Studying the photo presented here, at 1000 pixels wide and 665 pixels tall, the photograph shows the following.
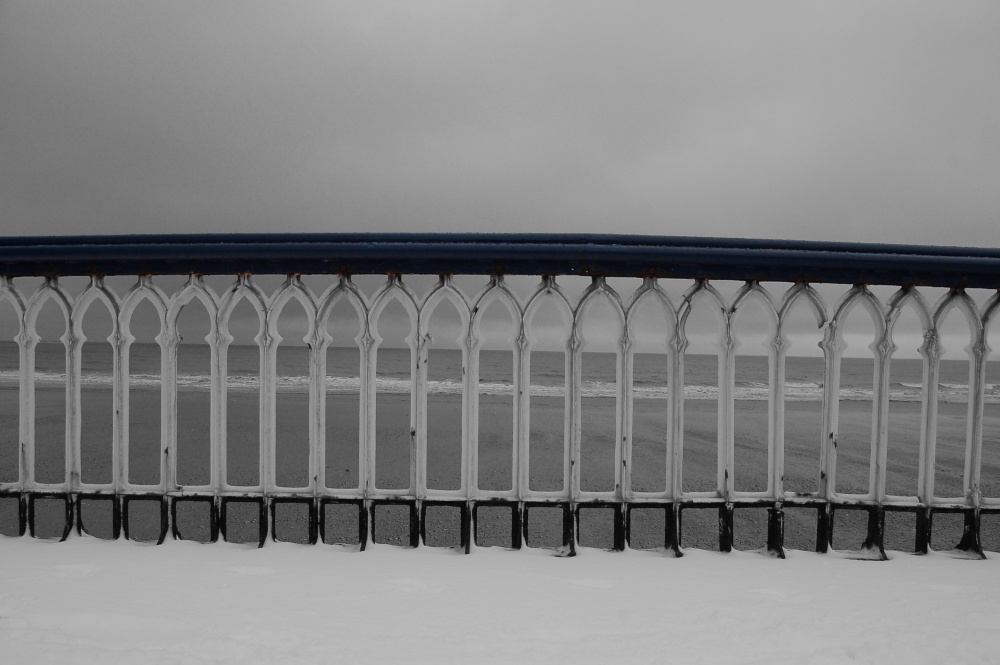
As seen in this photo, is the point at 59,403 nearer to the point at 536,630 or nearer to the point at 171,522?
the point at 171,522

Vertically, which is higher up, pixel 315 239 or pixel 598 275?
→ pixel 315 239

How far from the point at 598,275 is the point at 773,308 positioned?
2.33 ft

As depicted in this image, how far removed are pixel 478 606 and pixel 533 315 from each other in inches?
40.6

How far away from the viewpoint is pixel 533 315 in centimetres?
197

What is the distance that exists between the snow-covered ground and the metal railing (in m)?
0.15

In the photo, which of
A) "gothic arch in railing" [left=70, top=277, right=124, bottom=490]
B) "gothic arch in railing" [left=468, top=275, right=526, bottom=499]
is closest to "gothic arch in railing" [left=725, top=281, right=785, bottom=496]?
"gothic arch in railing" [left=468, top=275, right=526, bottom=499]

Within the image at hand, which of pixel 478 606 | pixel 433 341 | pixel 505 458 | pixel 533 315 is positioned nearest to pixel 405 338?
pixel 433 341

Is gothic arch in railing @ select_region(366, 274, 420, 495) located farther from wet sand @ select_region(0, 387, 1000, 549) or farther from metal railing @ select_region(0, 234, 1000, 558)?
wet sand @ select_region(0, 387, 1000, 549)

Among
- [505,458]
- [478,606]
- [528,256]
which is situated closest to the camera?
[478,606]

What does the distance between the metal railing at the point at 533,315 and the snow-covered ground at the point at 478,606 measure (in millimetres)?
147

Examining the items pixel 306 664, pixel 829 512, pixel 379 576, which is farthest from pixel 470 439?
pixel 829 512

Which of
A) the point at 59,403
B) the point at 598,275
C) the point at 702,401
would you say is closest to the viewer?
the point at 598,275

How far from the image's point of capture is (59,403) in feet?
30.9

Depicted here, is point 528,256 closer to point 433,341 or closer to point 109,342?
point 433,341
